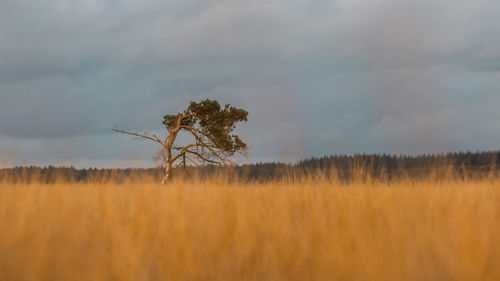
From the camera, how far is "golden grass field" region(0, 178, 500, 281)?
10.0ft

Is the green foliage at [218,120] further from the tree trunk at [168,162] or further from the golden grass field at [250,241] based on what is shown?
the golden grass field at [250,241]

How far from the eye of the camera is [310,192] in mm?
6289

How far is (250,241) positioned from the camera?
3596 mm

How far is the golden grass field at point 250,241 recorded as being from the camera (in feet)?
10.0

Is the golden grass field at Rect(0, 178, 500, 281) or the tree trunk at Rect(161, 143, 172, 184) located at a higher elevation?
the tree trunk at Rect(161, 143, 172, 184)

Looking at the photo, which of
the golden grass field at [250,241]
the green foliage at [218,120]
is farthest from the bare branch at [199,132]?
the golden grass field at [250,241]

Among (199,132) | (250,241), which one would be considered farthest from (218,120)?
(250,241)

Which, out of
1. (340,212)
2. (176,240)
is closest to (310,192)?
(340,212)

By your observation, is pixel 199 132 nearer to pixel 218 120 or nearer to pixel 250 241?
pixel 218 120

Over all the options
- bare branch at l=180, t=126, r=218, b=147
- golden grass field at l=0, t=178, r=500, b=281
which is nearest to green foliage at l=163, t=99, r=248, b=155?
bare branch at l=180, t=126, r=218, b=147

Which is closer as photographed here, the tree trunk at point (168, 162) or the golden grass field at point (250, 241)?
the golden grass field at point (250, 241)

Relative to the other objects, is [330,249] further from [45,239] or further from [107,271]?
[45,239]

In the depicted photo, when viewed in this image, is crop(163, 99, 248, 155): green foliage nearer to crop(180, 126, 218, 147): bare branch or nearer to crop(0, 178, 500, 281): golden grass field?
crop(180, 126, 218, 147): bare branch

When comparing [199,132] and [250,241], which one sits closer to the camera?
[250,241]
